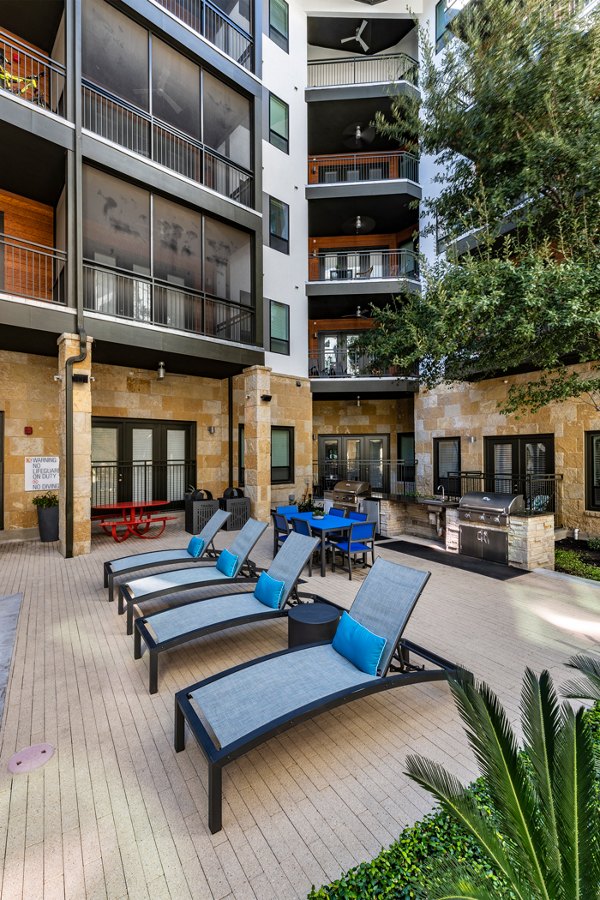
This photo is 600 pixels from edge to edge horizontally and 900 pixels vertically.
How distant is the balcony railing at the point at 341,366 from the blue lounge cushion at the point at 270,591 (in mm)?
10742

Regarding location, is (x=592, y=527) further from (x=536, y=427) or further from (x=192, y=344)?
(x=192, y=344)

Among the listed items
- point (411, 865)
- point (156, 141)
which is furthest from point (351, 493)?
point (156, 141)

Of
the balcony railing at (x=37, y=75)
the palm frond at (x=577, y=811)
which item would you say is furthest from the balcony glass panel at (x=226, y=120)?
the palm frond at (x=577, y=811)

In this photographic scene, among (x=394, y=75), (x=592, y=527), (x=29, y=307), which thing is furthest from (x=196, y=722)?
(x=394, y=75)

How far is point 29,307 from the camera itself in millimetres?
7949

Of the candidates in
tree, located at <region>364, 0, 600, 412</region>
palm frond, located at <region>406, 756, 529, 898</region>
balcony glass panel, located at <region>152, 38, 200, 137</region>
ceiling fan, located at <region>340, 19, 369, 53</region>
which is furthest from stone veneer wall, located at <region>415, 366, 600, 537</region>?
ceiling fan, located at <region>340, 19, 369, 53</region>

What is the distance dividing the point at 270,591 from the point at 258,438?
7163 mm

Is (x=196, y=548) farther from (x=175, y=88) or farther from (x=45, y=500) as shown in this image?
(x=175, y=88)

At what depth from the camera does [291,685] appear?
304 centimetres

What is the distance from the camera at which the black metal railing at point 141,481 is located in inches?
444

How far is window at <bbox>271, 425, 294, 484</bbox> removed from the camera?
13953 mm

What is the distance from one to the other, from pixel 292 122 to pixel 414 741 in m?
17.3

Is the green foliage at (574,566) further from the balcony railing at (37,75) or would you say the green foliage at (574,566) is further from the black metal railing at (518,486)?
the balcony railing at (37,75)

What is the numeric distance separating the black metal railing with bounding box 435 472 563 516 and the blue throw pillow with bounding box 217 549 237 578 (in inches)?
227
